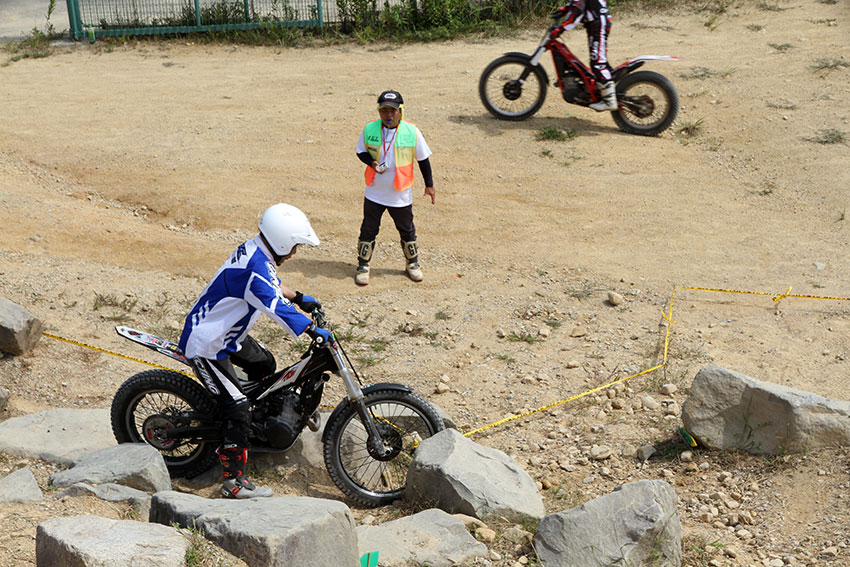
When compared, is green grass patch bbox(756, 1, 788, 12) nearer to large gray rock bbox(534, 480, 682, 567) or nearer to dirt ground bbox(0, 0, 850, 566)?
dirt ground bbox(0, 0, 850, 566)

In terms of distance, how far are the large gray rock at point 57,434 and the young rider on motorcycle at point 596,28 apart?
7432 millimetres

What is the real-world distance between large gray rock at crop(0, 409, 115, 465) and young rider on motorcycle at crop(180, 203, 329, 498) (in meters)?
1.07

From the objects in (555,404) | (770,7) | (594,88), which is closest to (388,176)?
(555,404)

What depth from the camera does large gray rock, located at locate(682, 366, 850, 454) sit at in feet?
18.4

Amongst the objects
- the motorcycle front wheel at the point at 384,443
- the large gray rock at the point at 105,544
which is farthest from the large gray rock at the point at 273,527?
the motorcycle front wheel at the point at 384,443

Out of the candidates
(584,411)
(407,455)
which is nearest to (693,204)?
(584,411)

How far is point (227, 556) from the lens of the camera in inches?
158

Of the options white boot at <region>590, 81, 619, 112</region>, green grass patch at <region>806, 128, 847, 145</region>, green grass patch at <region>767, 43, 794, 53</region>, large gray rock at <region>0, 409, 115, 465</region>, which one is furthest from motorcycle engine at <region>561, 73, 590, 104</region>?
large gray rock at <region>0, 409, 115, 465</region>

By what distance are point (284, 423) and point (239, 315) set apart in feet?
2.55

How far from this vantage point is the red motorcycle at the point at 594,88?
11.1 m

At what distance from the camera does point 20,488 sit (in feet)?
15.8

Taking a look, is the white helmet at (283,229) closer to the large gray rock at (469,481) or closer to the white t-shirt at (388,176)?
the large gray rock at (469,481)

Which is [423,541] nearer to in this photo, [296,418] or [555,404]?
[296,418]

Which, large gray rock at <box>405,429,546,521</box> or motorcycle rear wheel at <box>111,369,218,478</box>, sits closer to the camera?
large gray rock at <box>405,429,546,521</box>
